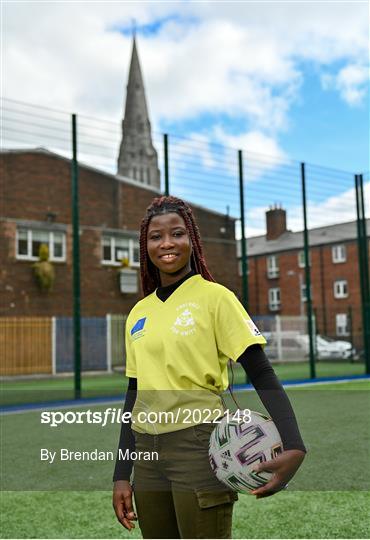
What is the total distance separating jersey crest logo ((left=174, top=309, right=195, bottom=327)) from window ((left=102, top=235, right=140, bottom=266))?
73.2 feet

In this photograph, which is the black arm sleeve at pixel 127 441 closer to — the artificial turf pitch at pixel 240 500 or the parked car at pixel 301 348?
the artificial turf pitch at pixel 240 500

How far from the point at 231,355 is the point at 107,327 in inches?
799

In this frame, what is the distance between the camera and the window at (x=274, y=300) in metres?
39.0

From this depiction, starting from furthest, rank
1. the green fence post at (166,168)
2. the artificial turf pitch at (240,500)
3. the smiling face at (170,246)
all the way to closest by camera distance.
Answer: the green fence post at (166,168), the artificial turf pitch at (240,500), the smiling face at (170,246)

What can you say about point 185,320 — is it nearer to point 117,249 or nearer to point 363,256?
point 363,256

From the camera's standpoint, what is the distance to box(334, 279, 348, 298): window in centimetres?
3616

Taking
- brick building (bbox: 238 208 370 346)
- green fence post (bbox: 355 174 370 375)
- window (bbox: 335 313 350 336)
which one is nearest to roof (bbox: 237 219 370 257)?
brick building (bbox: 238 208 370 346)

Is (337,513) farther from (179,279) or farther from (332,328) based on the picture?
(332,328)

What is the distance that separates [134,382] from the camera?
1.70 meters

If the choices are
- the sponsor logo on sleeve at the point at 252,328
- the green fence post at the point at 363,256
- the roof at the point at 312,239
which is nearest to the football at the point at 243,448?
the sponsor logo on sleeve at the point at 252,328

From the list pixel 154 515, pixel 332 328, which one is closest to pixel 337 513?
pixel 154 515

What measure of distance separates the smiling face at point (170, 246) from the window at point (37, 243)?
20.5 m

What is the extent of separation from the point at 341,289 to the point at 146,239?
3581cm

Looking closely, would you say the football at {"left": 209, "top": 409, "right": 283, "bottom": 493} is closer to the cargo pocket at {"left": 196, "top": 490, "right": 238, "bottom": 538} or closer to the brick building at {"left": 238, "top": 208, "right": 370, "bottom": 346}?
the cargo pocket at {"left": 196, "top": 490, "right": 238, "bottom": 538}
